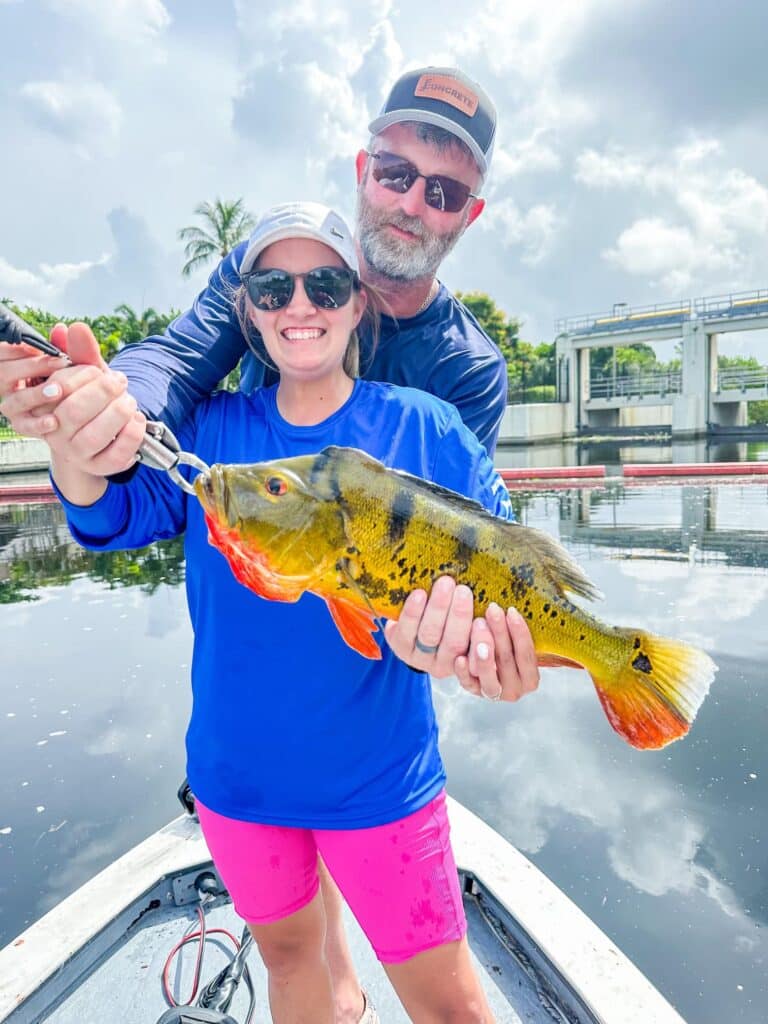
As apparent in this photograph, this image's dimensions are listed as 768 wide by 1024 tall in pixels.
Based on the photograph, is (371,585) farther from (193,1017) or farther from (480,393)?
(193,1017)

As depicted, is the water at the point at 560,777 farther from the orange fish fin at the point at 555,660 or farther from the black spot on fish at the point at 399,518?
the black spot on fish at the point at 399,518

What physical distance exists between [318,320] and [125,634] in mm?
6358

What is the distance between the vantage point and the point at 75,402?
1.46 m

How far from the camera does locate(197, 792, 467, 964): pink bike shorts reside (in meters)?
1.93

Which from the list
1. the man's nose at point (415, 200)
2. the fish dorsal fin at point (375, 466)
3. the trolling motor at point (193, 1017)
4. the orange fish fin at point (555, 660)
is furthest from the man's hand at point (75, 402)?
the trolling motor at point (193, 1017)

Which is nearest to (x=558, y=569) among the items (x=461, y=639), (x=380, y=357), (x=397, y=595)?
(x=461, y=639)

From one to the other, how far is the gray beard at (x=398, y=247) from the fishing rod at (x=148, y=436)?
1.32 m

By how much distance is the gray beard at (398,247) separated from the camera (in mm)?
2551

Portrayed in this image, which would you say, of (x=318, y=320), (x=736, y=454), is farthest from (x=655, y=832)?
(x=736, y=454)

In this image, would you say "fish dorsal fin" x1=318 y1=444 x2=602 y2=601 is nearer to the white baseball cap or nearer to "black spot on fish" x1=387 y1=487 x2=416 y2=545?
"black spot on fish" x1=387 y1=487 x2=416 y2=545

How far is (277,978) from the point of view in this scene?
6.98ft

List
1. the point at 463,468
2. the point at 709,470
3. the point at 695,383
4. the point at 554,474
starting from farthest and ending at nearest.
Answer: the point at 695,383
the point at 554,474
the point at 709,470
the point at 463,468

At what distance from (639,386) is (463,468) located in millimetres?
52240

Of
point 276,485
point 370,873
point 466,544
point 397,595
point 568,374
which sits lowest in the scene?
point 370,873
